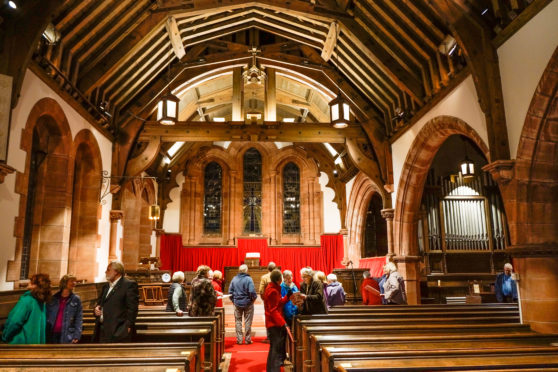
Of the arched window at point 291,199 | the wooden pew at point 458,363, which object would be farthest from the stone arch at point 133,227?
the wooden pew at point 458,363

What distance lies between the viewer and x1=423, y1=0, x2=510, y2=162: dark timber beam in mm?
5383

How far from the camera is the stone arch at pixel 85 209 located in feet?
25.9

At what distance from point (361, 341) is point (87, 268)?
610 cm

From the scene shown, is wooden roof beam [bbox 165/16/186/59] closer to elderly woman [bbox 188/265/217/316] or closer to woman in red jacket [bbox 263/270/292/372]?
elderly woman [bbox 188/265/217/316]

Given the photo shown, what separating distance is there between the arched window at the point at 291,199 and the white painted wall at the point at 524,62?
1068 centimetres

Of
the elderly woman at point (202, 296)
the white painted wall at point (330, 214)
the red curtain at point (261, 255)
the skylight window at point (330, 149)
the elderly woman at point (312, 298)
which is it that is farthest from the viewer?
the white painted wall at point (330, 214)

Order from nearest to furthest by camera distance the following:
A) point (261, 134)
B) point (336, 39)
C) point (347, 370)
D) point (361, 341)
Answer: point (347, 370), point (361, 341), point (336, 39), point (261, 134)

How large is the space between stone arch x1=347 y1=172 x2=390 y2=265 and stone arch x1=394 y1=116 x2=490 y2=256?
3.39 m

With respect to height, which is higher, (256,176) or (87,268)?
(256,176)

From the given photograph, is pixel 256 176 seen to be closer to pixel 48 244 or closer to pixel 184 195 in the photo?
pixel 184 195

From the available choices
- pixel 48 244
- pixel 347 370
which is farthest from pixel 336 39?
pixel 347 370

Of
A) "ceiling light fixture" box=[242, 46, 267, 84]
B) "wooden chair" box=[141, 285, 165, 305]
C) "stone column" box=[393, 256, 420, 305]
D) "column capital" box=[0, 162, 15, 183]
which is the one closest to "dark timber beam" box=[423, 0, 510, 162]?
"stone column" box=[393, 256, 420, 305]

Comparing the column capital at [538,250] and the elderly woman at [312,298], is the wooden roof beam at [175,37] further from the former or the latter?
the column capital at [538,250]

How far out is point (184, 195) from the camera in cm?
1511
